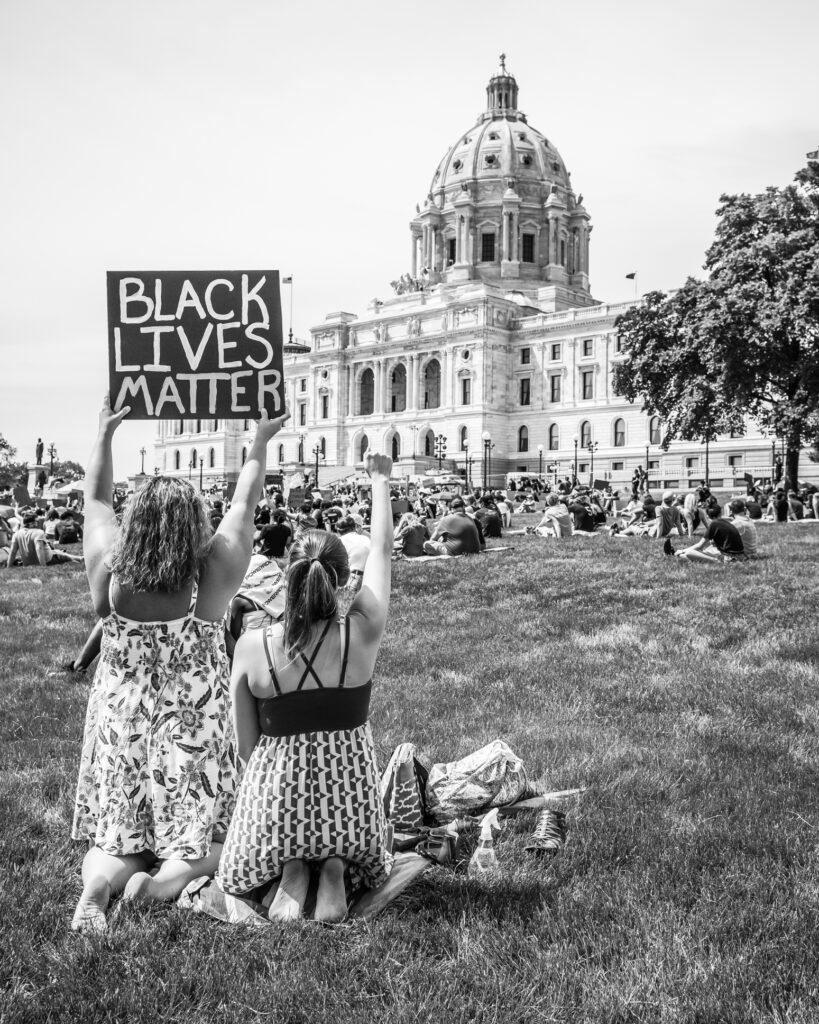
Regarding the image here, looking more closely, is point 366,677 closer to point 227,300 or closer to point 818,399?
point 227,300

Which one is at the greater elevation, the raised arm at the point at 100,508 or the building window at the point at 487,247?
the building window at the point at 487,247

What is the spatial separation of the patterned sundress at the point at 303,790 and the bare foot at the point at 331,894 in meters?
0.05

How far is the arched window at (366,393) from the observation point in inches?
3381

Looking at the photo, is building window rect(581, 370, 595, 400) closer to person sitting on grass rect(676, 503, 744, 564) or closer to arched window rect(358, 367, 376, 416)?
arched window rect(358, 367, 376, 416)

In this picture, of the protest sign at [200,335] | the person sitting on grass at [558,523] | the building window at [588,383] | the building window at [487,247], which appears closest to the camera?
the protest sign at [200,335]

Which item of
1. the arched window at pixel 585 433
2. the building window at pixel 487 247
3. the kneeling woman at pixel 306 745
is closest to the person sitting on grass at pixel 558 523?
the kneeling woman at pixel 306 745

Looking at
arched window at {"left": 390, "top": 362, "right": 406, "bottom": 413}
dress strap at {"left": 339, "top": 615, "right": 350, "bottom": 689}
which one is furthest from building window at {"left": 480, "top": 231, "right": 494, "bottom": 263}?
dress strap at {"left": 339, "top": 615, "right": 350, "bottom": 689}

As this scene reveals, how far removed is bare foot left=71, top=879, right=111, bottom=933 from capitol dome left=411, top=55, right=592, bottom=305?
8182cm

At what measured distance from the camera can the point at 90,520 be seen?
12.4 feet

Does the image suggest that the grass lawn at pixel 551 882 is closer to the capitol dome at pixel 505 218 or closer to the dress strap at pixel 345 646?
the dress strap at pixel 345 646

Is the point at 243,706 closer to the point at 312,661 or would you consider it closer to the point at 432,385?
the point at 312,661

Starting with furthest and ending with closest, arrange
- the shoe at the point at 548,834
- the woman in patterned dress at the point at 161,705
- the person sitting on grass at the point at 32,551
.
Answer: the person sitting on grass at the point at 32,551 → the shoe at the point at 548,834 → the woman in patterned dress at the point at 161,705

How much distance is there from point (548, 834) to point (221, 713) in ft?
4.98

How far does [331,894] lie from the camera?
11.1 ft
